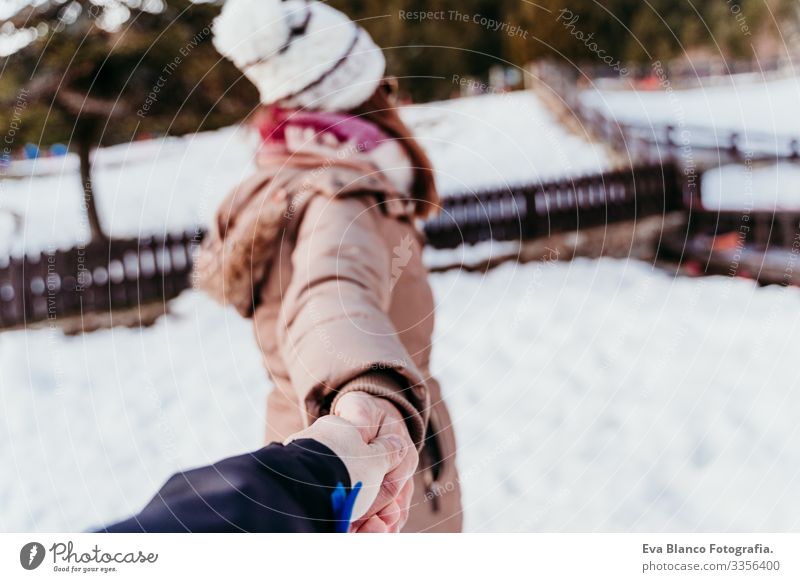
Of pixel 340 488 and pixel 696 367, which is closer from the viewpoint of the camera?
pixel 340 488

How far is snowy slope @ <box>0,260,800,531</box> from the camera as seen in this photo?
32.0 inches

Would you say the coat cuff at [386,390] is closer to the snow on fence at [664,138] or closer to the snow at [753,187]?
the snow on fence at [664,138]

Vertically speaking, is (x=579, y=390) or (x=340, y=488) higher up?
(x=340, y=488)

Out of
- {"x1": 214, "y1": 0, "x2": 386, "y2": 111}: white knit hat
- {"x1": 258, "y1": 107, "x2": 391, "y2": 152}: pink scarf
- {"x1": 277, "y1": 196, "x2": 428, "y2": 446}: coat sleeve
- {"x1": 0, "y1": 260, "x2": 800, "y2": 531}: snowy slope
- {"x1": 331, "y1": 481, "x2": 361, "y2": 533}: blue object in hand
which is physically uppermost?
{"x1": 214, "y1": 0, "x2": 386, "y2": 111}: white knit hat

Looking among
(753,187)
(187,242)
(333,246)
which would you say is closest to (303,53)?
(333,246)

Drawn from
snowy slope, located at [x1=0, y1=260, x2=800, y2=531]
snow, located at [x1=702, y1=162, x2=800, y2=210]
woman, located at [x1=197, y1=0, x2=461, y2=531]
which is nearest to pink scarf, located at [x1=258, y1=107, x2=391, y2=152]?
woman, located at [x1=197, y1=0, x2=461, y2=531]

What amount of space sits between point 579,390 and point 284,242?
0.55 metres

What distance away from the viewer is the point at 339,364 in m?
0.49

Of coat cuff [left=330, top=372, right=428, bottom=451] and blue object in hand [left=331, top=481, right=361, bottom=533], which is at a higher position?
coat cuff [left=330, top=372, right=428, bottom=451]

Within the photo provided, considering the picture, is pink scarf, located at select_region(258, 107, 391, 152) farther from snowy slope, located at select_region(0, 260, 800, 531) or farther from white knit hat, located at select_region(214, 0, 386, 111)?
snowy slope, located at select_region(0, 260, 800, 531)

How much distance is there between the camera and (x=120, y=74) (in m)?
0.84

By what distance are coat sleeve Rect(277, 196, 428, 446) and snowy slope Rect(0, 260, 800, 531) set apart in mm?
329

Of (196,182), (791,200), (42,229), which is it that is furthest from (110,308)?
(791,200)
